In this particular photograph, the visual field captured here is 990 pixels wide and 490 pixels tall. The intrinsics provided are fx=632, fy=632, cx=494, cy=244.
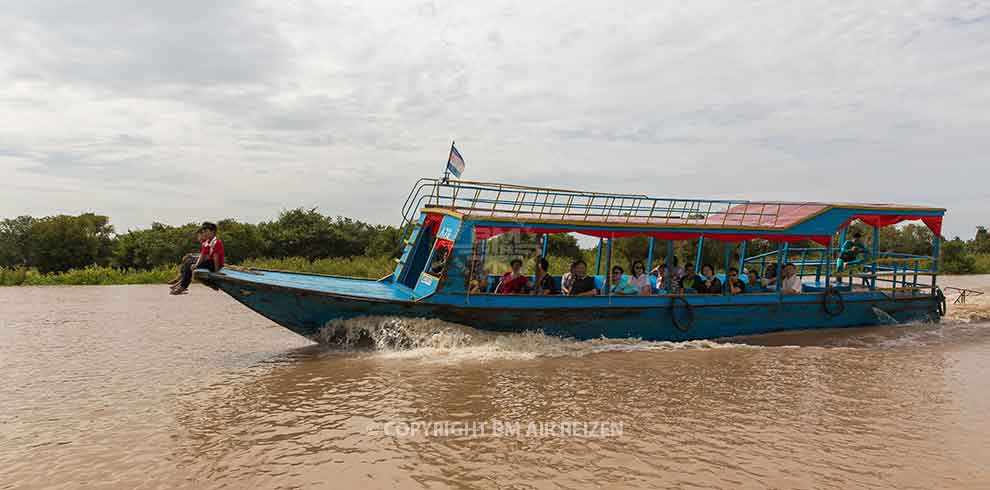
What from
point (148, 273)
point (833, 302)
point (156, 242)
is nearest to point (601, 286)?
point (833, 302)

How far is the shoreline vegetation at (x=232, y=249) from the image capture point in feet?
78.4

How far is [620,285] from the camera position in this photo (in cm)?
1056

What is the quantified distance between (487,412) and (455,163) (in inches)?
209

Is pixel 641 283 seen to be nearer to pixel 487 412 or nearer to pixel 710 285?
pixel 710 285

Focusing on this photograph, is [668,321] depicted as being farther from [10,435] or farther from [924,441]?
[10,435]

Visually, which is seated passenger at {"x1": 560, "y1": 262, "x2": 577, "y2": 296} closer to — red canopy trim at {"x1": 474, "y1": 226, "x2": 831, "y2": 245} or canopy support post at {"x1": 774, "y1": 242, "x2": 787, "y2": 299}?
red canopy trim at {"x1": 474, "y1": 226, "x2": 831, "y2": 245}

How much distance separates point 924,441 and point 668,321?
195 inches

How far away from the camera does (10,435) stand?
5.87 meters

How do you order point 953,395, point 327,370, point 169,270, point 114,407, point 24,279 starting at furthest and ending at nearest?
point 169,270 < point 24,279 < point 327,370 < point 953,395 < point 114,407

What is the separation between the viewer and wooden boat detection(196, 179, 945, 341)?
357 inches

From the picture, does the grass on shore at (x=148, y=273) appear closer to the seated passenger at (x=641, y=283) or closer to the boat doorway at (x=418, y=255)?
the seated passenger at (x=641, y=283)

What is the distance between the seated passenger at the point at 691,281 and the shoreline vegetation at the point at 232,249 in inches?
443

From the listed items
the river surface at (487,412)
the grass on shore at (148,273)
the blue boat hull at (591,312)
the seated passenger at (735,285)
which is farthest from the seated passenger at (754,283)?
the grass on shore at (148,273)

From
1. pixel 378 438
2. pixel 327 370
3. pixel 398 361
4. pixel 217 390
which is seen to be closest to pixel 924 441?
pixel 378 438
